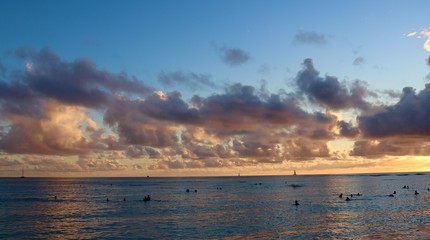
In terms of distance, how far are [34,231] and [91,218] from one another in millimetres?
16642

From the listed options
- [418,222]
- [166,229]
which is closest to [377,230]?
[418,222]

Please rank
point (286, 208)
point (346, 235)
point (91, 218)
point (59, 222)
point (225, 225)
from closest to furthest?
point (346, 235), point (225, 225), point (59, 222), point (91, 218), point (286, 208)

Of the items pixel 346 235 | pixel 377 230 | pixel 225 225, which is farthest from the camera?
pixel 225 225

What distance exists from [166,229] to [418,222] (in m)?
42.8

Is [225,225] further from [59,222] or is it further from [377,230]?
[59,222]

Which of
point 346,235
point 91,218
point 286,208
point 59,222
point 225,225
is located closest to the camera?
point 346,235

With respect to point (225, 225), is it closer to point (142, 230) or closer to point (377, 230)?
point (142, 230)

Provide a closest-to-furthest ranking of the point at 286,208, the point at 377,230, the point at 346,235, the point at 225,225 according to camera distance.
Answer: the point at 346,235 → the point at 377,230 → the point at 225,225 → the point at 286,208

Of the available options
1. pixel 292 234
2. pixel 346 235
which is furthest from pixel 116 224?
pixel 346 235

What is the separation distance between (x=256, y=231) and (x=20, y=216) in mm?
50816

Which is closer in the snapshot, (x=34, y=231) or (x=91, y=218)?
(x=34, y=231)

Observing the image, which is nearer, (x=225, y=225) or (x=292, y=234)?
(x=292, y=234)

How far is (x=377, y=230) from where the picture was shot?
6419 cm

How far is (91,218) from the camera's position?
269ft
